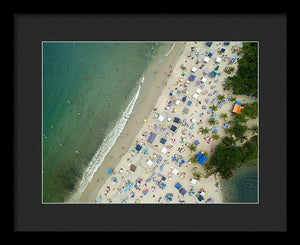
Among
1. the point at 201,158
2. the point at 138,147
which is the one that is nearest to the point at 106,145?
the point at 138,147

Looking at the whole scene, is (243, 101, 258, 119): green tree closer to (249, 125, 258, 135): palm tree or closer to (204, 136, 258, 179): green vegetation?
(249, 125, 258, 135): palm tree

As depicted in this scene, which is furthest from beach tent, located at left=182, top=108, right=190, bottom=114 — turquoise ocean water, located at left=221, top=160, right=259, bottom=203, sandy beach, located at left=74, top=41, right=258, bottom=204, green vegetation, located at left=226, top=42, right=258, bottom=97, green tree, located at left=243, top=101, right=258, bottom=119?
turquoise ocean water, located at left=221, top=160, right=259, bottom=203

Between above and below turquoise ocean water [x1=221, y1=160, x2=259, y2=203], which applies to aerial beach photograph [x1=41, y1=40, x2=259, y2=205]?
above

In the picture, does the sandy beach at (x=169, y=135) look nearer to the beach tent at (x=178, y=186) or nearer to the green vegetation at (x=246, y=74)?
the beach tent at (x=178, y=186)
